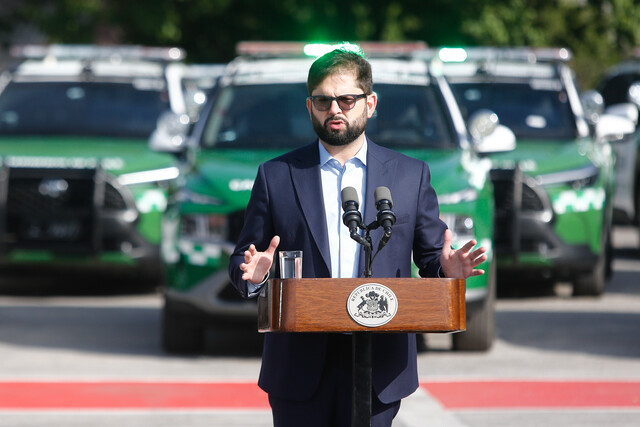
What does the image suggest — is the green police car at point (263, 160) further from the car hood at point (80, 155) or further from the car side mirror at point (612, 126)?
the car side mirror at point (612, 126)

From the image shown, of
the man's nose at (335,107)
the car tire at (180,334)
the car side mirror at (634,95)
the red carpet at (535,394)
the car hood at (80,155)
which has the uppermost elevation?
the car side mirror at (634,95)

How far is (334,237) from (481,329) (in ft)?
18.6

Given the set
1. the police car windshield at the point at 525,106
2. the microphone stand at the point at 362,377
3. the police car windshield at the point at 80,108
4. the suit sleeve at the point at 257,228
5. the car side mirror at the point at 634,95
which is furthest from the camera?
the car side mirror at the point at 634,95

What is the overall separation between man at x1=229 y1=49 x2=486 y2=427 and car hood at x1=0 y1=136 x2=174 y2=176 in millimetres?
8586

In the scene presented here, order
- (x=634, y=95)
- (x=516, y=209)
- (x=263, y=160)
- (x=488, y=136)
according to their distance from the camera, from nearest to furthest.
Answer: (x=263, y=160)
(x=488, y=136)
(x=516, y=209)
(x=634, y=95)

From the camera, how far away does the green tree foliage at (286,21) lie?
26516 millimetres

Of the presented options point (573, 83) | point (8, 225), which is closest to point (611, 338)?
point (573, 83)

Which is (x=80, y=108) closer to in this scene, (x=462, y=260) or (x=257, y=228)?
(x=257, y=228)

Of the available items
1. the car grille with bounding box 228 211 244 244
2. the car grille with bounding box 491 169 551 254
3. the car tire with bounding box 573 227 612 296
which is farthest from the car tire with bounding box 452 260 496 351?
the car tire with bounding box 573 227 612 296

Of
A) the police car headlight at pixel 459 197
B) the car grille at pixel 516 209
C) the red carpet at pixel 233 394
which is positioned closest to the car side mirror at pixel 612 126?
the car grille at pixel 516 209

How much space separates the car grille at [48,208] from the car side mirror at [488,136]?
12.7 ft

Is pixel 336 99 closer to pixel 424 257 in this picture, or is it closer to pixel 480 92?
pixel 424 257

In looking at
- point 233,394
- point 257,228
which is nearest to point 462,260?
point 257,228

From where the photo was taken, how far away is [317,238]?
4.19 m
